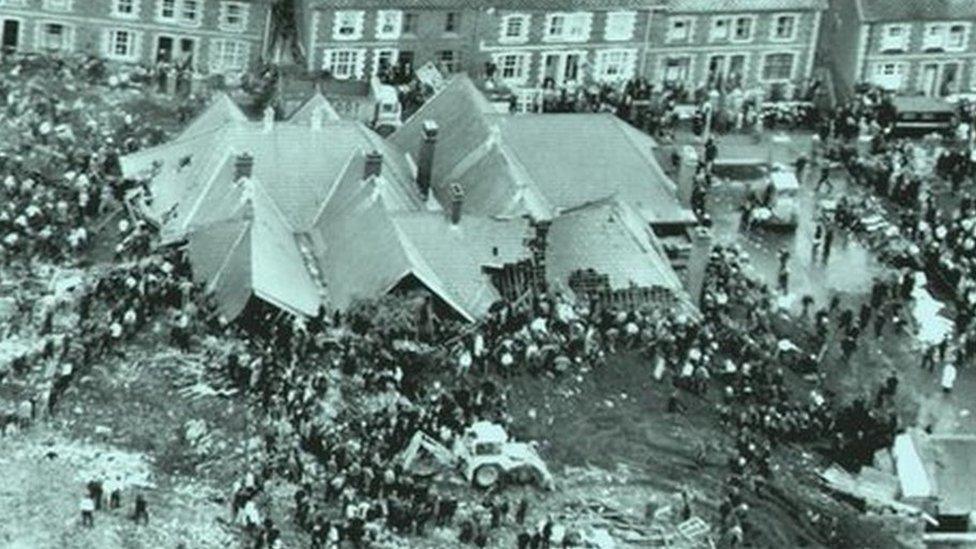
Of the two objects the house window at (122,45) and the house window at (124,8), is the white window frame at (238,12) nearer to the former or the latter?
the house window at (124,8)

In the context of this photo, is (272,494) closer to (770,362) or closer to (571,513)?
(571,513)

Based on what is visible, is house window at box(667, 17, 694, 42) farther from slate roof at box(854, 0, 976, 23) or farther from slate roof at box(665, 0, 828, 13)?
slate roof at box(854, 0, 976, 23)

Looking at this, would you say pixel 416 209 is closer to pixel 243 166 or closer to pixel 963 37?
pixel 243 166

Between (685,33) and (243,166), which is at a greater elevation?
(685,33)

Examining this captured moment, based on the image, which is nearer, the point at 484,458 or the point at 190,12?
the point at 484,458

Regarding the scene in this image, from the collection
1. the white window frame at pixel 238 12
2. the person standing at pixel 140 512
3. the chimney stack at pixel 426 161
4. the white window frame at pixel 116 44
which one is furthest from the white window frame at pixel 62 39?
the person standing at pixel 140 512

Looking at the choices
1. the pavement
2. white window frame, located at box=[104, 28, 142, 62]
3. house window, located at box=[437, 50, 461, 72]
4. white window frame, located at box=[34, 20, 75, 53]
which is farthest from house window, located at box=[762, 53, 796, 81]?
white window frame, located at box=[34, 20, 75, 53]

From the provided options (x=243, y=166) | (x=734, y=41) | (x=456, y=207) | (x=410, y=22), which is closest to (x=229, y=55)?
(x=410, y=22)
